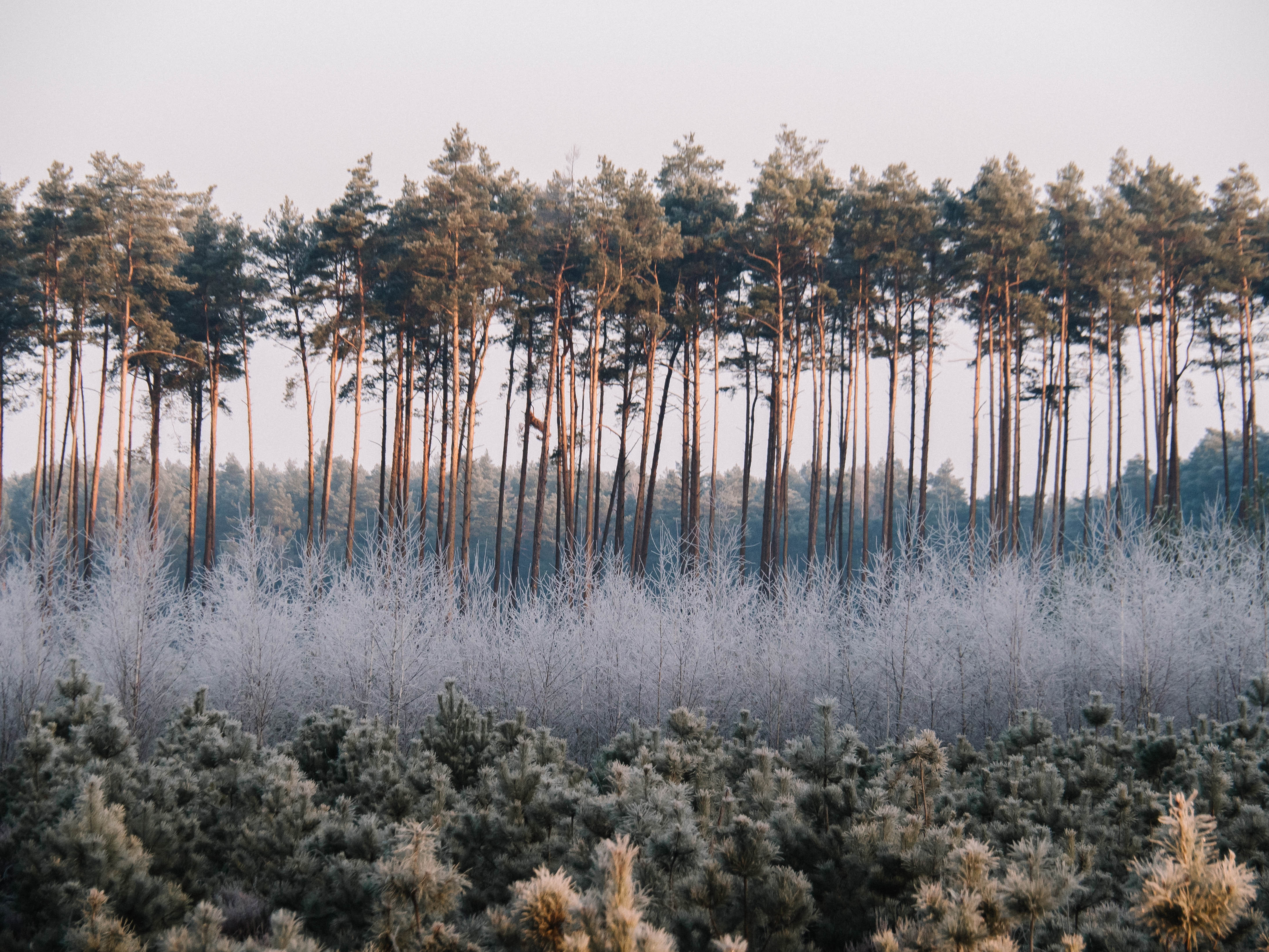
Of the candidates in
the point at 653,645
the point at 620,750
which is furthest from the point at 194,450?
the point at 620,750

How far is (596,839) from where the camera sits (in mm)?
3980

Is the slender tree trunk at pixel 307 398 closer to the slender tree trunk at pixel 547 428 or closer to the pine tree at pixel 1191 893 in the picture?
the slender tree trunk at pixel 547 428

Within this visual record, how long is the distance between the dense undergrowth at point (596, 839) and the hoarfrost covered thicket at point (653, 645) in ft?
13.7

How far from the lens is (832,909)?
3.79 metres

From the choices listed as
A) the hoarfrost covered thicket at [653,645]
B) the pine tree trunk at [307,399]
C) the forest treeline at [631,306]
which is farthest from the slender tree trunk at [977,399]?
the pine tree trunk at [307,399]

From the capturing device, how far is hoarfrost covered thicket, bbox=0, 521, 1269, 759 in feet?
35.9

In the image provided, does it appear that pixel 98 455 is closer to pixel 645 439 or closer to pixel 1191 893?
pixel 645 439

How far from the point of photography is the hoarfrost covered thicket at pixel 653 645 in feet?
35.9

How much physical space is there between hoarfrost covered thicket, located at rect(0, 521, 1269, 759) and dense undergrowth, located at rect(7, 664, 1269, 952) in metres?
4.19

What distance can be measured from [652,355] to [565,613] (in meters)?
10.8

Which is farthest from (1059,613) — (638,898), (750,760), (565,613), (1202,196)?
(1202,196)

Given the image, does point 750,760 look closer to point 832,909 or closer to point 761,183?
point 832,909

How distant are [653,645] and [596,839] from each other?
8223 millimetres

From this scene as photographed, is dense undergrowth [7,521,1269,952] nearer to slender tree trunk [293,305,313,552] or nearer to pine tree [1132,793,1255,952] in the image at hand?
pine tree [1132,793,1255,952]
